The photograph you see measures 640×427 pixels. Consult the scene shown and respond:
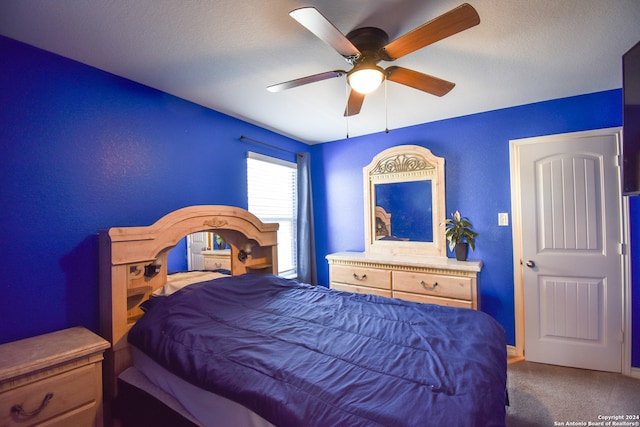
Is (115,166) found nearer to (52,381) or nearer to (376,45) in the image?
(52,381)

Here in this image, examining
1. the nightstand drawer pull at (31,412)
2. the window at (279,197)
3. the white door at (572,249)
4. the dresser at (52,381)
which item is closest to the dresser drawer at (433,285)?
the white door at (572,249)

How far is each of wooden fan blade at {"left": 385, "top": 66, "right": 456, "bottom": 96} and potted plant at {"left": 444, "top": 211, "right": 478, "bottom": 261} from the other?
150cm

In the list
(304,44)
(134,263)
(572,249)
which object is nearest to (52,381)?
(134,263)

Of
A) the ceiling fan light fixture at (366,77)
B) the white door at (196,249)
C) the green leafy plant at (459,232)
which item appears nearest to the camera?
the ceiling fan light fixture at (366,77)

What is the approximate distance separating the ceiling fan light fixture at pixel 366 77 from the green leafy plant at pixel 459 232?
1829mm

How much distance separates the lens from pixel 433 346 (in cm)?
134

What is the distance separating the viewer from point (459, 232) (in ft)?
9.20

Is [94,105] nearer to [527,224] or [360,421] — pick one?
[360,421]

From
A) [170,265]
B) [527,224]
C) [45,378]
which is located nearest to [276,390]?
[45,378]

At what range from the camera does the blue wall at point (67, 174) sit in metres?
1.53

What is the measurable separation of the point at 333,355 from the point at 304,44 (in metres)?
1.70

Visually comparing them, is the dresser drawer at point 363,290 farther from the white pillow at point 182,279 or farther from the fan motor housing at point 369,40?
the fan motor housing at point 369,40

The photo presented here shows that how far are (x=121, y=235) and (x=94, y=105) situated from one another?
2.99 ft

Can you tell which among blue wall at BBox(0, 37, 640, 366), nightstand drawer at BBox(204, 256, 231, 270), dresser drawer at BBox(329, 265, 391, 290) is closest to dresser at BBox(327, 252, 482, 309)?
dresser drawer at BBox(329, 265, 391, 290)
